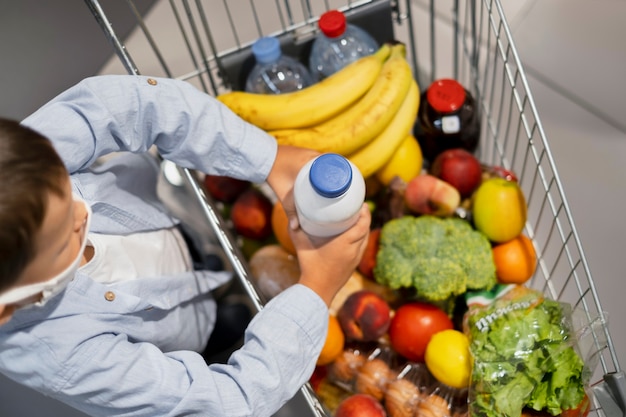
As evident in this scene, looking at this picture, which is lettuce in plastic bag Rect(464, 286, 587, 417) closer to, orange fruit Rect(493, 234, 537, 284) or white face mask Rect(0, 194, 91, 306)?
orange fruit Rect(493, 234, 537, 284)

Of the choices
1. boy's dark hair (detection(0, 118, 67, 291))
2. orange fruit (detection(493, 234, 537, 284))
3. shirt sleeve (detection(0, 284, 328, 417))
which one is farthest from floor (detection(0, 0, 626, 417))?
boy's dark hair (detection(0, 118, 67, 291))

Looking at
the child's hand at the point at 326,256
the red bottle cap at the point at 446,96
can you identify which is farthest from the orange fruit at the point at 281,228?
the red bottle cap at the point at 446,96

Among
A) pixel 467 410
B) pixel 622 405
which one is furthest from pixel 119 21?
pixel 622 405

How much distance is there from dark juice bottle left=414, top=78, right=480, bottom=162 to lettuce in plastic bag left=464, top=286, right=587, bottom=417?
305mm

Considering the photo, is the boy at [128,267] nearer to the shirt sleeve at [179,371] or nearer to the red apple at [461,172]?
the shirt sleeve at [179,371]

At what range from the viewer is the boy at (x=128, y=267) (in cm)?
47

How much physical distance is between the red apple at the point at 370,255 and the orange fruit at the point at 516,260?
0.53 feet

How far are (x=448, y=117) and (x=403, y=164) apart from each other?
3.7 inches

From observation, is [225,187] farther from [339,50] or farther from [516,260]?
[516,260]

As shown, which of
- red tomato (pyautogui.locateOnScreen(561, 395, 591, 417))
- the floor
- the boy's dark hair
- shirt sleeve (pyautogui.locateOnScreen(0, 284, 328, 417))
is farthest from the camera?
the floor

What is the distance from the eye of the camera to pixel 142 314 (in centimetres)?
69

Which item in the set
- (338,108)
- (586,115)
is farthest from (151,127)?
(586,115)

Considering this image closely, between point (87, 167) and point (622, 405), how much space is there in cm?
62

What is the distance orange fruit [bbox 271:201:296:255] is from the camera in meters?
0.86
